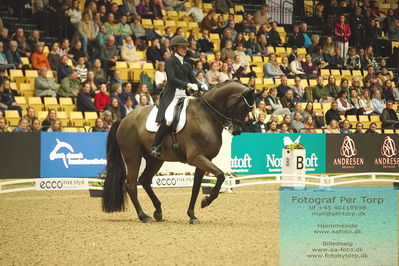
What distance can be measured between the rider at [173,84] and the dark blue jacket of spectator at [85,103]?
7.74 metres

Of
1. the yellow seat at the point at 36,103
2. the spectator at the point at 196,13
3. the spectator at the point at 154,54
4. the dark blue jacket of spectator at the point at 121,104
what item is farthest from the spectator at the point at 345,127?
the yellow seat at the point at 36,103

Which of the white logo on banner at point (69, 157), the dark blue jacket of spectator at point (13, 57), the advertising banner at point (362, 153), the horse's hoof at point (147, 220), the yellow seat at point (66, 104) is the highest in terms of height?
the dark blue jacket of spectator at point (13, 57)

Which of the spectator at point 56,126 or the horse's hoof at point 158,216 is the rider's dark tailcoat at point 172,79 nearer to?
the horse's hoof at point 158,216

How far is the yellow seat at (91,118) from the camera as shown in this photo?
1805cm

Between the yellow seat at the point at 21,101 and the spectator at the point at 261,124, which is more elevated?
the yellow seat at the point at 21,101

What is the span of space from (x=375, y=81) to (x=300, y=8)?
521 centimetres

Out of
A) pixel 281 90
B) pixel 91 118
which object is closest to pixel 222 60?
pixel 281 90

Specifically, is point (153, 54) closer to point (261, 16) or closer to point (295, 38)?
point (261, 16)

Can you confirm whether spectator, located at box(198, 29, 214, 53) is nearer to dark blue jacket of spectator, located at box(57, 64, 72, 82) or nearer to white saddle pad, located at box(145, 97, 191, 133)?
dark blue jacket of spectator, located at box(57, 64, 72, 82)

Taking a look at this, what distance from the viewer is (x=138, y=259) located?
720 centimetres

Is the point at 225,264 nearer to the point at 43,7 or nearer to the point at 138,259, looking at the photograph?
the point at 138,259

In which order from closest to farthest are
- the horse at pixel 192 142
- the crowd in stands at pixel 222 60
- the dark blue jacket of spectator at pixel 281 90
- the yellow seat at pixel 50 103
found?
the horse at pixel 192 142 < the yellow seat at pixel 50 103 < the crowd in stands at pixel 222 60 < the dark blue jacket of spectator at pixel 281 90

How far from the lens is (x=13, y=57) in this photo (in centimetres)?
1886

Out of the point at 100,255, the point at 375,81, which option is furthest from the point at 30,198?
the point at 375,81
